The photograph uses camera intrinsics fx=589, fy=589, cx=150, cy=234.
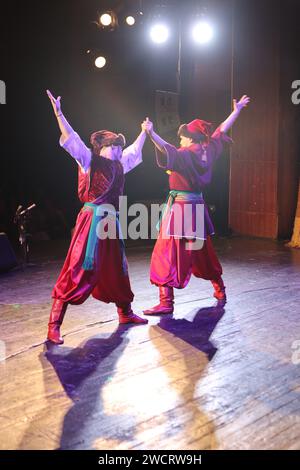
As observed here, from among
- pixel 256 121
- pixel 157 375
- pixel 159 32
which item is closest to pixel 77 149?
pixel 157 375

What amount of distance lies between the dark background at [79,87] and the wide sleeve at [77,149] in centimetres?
466

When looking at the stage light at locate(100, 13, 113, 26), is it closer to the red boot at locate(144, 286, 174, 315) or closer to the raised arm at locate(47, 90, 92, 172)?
the raised arm at locate(47, 90, 92, 172)

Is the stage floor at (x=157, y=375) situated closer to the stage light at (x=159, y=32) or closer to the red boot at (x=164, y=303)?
the red boot at (x=164, y=303)

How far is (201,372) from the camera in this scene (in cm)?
371

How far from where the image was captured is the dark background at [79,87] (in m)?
9.02

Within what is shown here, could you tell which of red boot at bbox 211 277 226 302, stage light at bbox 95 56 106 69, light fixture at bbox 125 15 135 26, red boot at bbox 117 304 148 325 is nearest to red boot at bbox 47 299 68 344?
red boot at bbox 117 304 148 325

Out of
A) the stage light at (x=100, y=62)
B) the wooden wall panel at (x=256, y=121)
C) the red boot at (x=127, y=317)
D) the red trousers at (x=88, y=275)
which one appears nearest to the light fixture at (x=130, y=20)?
the stage light at (x=100, y=62)

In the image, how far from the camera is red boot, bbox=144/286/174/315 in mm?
5121

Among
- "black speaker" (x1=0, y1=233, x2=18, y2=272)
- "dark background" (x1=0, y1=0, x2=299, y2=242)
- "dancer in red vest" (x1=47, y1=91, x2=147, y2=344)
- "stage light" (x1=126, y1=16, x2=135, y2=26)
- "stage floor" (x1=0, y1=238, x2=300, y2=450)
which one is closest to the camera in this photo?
"stage floor" (x1=0, y1=238, x2=300, y2=450)

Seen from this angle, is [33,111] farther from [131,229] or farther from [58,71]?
[131,229]

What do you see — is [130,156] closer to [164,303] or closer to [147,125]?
[147,125]

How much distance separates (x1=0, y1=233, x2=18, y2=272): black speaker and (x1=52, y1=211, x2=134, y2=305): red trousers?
8.85ft

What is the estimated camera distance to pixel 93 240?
4316mm
